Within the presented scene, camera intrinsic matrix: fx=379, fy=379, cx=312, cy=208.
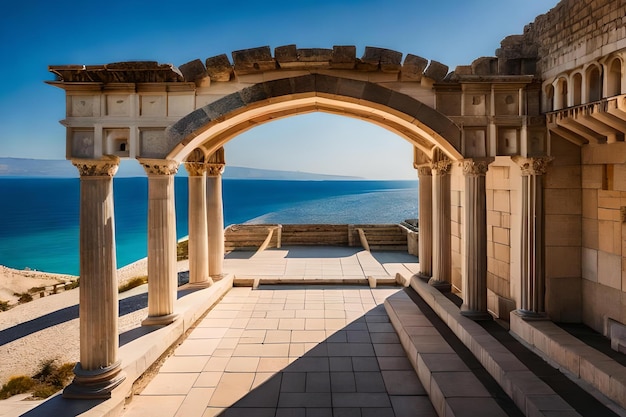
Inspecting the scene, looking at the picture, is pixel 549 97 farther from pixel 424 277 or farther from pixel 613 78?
pixel 424 277

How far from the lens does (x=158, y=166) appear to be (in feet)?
23.5

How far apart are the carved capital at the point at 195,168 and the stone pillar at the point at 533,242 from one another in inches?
304

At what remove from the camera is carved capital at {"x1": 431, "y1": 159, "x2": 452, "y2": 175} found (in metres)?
9.98

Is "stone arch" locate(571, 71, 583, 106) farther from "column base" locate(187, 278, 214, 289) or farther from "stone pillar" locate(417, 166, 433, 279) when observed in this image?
"column base" locate(187, 278, 214, 289)

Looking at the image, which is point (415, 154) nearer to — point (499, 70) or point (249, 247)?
point (499, 70)

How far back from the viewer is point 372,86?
6.94m

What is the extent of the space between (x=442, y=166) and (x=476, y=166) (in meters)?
2.79

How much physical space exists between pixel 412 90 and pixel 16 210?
153191mm

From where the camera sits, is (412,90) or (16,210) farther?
(16,210)

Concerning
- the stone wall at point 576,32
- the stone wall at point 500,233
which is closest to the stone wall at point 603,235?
the stone wall at point 500,233

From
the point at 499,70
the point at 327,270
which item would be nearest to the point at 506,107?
the point at 499,70

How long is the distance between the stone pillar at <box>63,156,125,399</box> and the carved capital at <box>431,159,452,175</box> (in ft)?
25.8

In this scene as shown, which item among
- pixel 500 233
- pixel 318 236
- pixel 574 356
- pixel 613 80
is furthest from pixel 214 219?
pixel 318 236

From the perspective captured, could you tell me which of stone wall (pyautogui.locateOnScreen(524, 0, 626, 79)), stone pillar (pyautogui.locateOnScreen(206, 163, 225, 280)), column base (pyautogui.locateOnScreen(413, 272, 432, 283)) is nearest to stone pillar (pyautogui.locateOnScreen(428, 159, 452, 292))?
column base (pyautogui.locateOnScreen(413, 272, 432, 283))
